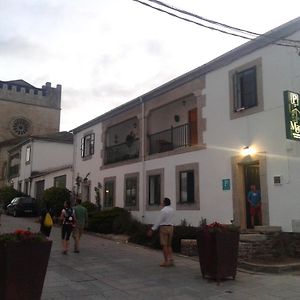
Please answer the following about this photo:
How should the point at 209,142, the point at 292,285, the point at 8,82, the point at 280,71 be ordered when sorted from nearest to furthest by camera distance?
the point at 292,285 → the point at 280,71 → the point at 209,142 → the point at 8,82

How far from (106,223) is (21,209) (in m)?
13.9

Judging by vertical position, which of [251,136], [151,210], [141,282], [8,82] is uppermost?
[8,82]

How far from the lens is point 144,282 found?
9289 mm

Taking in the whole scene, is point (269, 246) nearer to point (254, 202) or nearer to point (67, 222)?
point (254, 202)

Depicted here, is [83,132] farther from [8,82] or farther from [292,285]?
[8,82]

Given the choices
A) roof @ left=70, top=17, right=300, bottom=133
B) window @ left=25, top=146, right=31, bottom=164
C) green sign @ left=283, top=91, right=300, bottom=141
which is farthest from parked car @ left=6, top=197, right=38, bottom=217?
green sign @ left=283, top=91, right=300, bottom=141

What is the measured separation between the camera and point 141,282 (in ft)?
30.5

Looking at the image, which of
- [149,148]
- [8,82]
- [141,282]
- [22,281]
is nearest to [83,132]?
[149,148]

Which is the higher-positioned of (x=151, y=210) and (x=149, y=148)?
(x=149, y=148)

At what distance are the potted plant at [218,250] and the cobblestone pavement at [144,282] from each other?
0.23 metres

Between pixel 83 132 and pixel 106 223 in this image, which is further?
pixel 83 132

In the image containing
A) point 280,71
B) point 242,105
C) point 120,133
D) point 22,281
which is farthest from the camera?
point 120,133

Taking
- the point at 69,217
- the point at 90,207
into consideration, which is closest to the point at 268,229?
the point at 69,217

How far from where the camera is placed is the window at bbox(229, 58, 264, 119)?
14352mm
